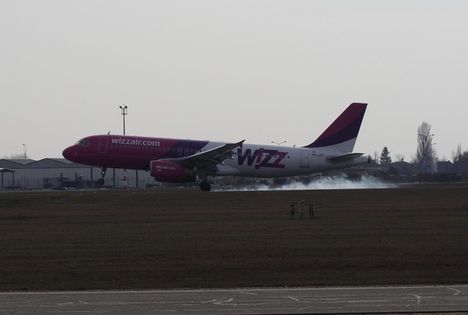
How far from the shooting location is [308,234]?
30.8 meters

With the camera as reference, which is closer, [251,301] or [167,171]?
[251,301]

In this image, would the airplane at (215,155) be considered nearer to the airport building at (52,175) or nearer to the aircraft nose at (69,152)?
the aircraft nose at (69,152)

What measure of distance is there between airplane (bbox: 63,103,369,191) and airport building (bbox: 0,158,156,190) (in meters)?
47.3

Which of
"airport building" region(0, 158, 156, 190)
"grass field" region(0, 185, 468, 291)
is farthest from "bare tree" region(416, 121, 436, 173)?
"grass field" region(0, 185, 468, 291)

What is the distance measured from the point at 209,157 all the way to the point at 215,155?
0.42 m

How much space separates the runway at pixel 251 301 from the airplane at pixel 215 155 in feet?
146

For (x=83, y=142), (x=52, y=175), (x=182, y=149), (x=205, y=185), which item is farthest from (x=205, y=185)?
(x=52, y=175)

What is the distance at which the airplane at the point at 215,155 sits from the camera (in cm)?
6348

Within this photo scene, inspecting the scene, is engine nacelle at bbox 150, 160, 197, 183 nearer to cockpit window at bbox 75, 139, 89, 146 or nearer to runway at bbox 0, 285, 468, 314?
cockpit window at bbox 75, 139, 89, 146

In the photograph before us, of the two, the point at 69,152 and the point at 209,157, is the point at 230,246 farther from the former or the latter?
the point at 69,152

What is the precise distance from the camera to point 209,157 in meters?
63.4

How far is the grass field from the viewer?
20484 millimetres

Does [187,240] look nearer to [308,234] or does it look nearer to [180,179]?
[308,234]

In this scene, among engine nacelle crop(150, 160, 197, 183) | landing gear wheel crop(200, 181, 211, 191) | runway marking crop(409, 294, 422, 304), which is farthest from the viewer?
landing gear wheel crop(200, 181, 211, 191)
